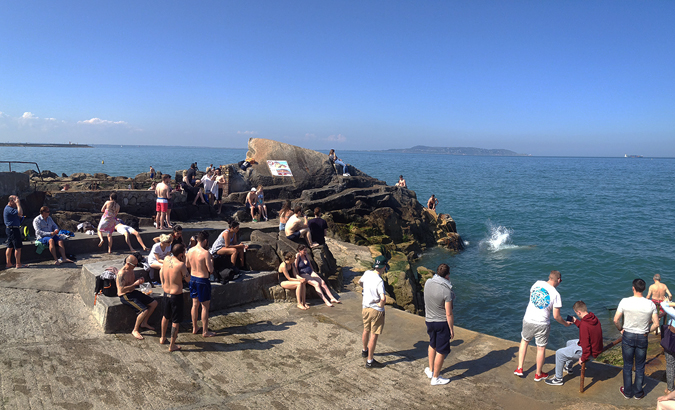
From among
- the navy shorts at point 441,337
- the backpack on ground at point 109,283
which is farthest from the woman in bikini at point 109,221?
the navy shorts at point 441,337

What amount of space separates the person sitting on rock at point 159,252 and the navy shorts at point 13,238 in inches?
122

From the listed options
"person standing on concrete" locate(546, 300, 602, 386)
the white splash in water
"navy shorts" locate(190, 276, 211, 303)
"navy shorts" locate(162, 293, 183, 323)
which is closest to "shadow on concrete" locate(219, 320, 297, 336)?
"navy shorts" locate(190, 276, 211, 303)

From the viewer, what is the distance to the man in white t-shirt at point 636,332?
17.2 ft

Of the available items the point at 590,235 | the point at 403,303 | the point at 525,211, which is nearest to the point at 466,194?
the point at 525,211

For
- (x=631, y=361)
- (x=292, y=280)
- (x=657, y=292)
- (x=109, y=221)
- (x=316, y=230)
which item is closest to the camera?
(x=631, y=361)

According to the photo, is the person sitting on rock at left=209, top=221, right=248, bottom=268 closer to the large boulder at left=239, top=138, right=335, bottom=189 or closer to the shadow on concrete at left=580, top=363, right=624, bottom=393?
the shadow on concrete at left=580, top=363, right=624, bottom=393

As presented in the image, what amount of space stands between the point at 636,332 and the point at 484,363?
6.43ft

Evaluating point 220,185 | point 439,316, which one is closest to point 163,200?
point 220,185

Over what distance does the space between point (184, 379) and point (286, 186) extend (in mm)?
13843

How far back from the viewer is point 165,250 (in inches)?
301

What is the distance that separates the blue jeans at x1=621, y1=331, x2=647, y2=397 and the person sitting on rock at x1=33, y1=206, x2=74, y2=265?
1016cm

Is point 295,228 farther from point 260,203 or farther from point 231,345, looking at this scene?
point 260,203

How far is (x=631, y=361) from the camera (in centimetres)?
530

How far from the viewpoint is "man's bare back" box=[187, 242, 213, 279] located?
6355mm
